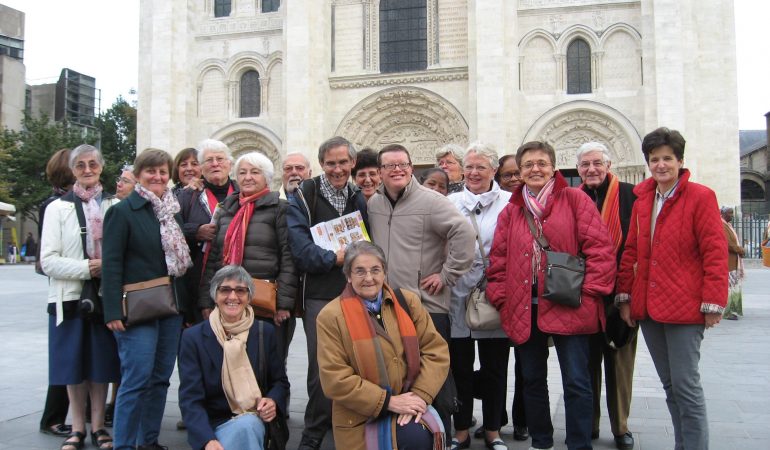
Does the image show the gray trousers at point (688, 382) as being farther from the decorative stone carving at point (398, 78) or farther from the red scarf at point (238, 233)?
the decorative stone carving at point (398, 78)

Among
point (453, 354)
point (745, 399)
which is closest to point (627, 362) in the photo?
point (453, 354)

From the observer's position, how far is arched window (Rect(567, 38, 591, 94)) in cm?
2031

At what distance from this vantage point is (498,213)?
16.0 ft

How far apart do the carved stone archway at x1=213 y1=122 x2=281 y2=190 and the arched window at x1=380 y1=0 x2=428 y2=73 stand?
15.5 ft

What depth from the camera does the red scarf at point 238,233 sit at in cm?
453

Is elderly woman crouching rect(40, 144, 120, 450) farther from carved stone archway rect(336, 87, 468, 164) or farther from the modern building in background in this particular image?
the modern building in background

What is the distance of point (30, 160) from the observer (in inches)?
1316

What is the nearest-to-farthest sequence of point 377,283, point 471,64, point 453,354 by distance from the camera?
point 377,283, point 453,354, point 471,64

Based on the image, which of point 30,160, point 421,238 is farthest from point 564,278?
point 30,160

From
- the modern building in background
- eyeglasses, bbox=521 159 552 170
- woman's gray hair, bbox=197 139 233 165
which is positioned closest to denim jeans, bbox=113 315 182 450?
woman's gray hair, bbox=197 139 233 165

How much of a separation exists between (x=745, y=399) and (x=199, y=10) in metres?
22.7

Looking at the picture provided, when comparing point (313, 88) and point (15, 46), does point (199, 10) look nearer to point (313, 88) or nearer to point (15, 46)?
point (313, 88)

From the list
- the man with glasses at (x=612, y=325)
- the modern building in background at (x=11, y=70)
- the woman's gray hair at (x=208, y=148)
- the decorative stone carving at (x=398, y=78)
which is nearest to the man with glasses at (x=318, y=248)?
the woman's gray hair at (x=208, y=148)

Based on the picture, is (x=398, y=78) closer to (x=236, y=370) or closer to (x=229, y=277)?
(x=229, y=277)
